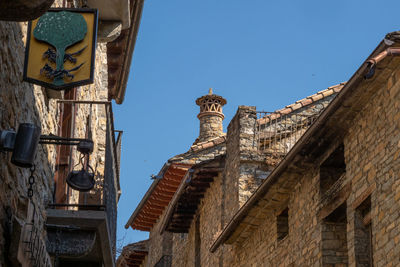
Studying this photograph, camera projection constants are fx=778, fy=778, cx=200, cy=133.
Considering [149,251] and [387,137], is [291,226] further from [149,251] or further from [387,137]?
[149,251]

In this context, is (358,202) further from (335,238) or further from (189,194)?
(189,194)

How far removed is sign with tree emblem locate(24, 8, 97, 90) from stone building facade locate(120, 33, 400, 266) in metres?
3.44

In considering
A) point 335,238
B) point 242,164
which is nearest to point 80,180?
point 335,238

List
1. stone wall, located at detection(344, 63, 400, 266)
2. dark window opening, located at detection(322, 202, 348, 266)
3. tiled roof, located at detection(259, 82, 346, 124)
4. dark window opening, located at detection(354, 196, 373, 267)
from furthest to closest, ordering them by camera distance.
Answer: tiled roof, located at detection(259, 82, 346, 124)
dark window opening, located at detection(322, 202, 348, 266)
dark window opening, located at detection(354, 196, 373, 267)
stone wall, located at detection(344, 63, 400, 266)

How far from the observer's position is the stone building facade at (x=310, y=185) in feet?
29.8

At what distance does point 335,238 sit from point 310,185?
3.52 ft

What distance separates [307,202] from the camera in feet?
39.0

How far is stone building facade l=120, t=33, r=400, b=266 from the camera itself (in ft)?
29.8

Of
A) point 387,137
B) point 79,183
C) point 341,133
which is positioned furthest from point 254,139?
point 79,183

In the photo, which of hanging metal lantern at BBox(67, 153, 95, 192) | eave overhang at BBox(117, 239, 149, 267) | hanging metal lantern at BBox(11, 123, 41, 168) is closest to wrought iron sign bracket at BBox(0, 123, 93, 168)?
hanging metal lantern at BBox(11, 123, 41, 168)

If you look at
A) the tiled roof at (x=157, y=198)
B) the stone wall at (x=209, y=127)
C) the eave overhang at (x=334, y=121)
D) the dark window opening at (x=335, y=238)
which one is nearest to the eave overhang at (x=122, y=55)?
the eave overhang at (x=334, y=121)

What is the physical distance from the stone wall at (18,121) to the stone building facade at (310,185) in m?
3.60

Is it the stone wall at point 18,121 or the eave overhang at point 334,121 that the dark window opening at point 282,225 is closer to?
the eave overhang at point 334,121

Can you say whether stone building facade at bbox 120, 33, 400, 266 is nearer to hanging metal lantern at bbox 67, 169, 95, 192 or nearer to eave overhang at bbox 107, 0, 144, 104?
eave overhang at bbox 107, 0, 144, 104
